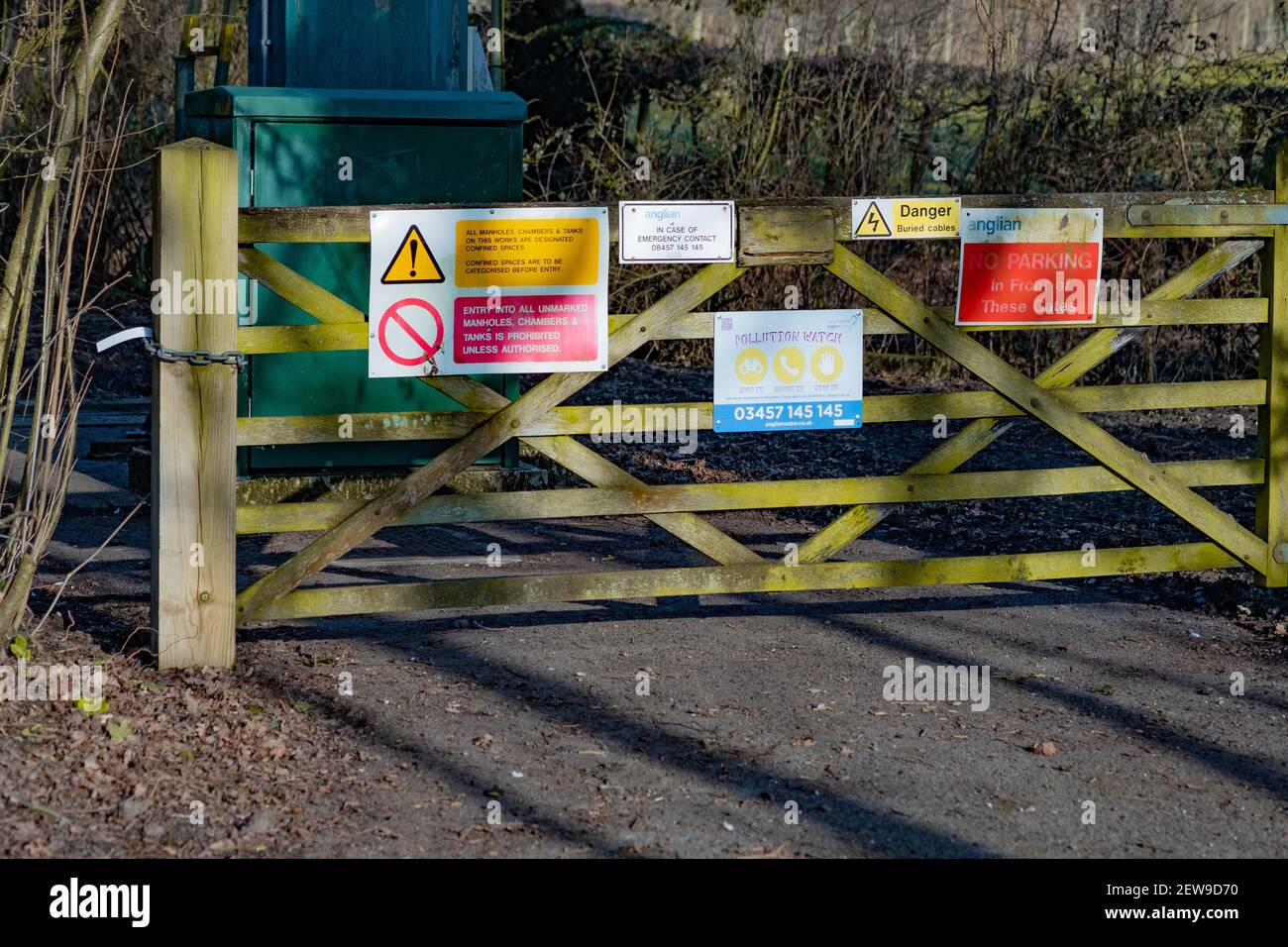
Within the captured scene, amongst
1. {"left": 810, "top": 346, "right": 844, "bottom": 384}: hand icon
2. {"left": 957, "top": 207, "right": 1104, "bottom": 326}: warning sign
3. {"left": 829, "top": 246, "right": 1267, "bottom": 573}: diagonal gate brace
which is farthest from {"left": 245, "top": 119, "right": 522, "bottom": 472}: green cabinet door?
{"left": 957, "top": 207, "right": 1104, "bottom": 326}: warning sign

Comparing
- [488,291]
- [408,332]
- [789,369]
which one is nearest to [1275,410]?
[789,369]

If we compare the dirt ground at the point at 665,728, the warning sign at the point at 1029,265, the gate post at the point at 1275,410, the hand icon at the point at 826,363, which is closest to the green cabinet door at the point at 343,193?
the dirt ground at the point at 665,728

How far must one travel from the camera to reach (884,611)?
6.66 meters

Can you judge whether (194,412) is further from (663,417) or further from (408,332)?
(663,417)

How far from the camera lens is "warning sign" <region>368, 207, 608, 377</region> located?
5.54 meters

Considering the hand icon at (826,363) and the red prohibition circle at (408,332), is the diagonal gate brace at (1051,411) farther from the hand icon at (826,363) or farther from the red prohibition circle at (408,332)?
the red prohibition circle at (408,332)

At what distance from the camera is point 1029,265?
6102 mm

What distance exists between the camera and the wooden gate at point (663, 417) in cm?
536

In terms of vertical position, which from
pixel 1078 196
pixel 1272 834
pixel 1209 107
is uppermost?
pixel 1209 107

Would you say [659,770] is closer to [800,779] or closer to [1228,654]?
[800,779]

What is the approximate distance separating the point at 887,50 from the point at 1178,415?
4.05 m

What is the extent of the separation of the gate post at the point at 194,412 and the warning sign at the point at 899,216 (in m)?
2.32

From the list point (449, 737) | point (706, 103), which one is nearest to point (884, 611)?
point (449, 737)

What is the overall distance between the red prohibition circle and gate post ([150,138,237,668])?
0.52 m
